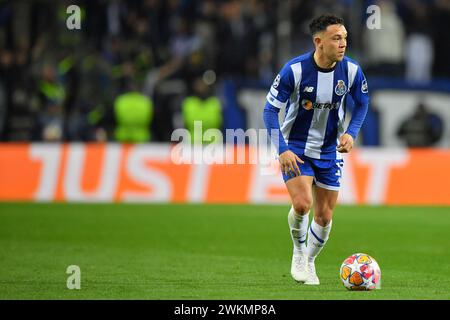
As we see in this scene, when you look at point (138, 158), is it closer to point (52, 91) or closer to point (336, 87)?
point (52, 91)

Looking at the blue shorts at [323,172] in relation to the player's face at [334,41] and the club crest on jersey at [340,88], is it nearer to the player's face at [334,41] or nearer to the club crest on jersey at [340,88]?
the club crest on jersey at [340,88]

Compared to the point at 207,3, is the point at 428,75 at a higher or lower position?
lower

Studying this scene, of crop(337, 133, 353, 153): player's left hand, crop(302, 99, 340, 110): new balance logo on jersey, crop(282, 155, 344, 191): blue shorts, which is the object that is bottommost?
crop(282, 155, 344, 191): blue shorts

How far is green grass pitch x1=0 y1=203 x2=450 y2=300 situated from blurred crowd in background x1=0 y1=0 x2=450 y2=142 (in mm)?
3809

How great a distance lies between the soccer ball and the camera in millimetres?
9336

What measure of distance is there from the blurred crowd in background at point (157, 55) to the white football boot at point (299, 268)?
12.3 m

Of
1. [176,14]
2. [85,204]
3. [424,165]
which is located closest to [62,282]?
[85,204]

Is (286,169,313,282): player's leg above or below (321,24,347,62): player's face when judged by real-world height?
below

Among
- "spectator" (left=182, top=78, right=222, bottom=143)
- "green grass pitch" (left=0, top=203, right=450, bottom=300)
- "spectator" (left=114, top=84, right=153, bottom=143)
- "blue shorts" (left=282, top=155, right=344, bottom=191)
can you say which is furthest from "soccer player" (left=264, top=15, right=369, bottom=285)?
"spectator" (left=114, top=84, right=153, bottom=143)

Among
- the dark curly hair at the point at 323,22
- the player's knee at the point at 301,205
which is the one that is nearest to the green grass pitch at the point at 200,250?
the player's knee at the point at 301,205

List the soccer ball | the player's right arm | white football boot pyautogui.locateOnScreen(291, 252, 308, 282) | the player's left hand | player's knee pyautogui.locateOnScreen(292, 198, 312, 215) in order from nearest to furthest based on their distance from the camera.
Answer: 1. the soccer ball
2. the player's left hand
3. the player's right arm
4. player's knee pyautogui.locateOnScreen(292, 198, 312, 215)
5. white football boot pyautogui.locateOnScreen(291, 252, 308, 282)

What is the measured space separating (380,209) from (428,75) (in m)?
6.00

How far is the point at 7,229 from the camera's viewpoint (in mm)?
15344

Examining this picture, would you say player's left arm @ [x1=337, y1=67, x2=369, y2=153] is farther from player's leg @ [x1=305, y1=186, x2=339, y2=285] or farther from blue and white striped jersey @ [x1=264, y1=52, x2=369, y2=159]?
player's leg @ [x1=305, y1=186, x2=339, y2=285]
